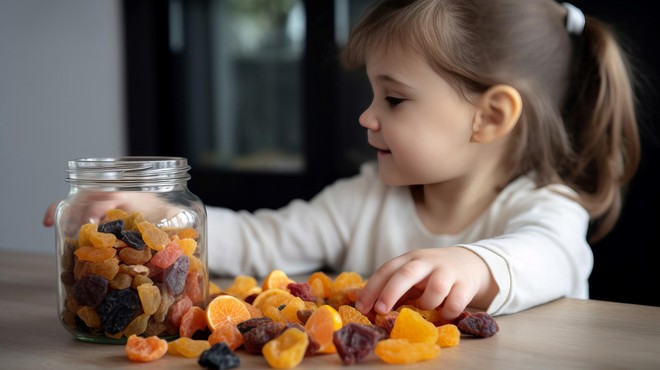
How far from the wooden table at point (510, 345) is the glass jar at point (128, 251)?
0.04 meters

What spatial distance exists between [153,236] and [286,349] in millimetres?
179

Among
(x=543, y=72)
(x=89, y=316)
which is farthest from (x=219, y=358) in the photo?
(x=543, y=72)

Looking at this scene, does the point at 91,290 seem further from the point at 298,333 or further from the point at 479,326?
the point at 479,326

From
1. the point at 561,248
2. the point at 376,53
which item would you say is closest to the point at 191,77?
the point at 376,53

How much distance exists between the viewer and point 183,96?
2.51m

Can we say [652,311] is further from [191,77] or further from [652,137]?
[191,77]

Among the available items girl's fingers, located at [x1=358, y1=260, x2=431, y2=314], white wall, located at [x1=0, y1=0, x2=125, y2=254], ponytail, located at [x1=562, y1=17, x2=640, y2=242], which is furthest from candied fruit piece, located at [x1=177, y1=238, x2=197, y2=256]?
white wall, located at [x1=0, y1=0, x2=125, y2=254]

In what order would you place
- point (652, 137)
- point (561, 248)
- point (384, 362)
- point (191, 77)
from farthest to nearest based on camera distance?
point (191, 77), point (652, 137), point (561, 248), point (384, 362)

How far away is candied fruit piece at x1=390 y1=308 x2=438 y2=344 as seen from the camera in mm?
747

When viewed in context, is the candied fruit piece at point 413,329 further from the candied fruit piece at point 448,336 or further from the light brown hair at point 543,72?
the light brown hair at point 543,72

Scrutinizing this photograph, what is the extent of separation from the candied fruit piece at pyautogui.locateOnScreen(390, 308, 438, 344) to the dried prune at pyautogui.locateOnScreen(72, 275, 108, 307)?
0.93 feet

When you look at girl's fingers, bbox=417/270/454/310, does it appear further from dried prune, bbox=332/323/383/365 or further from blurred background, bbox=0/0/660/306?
blurred background, bbox=0/0/660/306

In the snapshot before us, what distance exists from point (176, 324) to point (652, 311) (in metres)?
0.55

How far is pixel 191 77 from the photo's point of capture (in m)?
2.58
